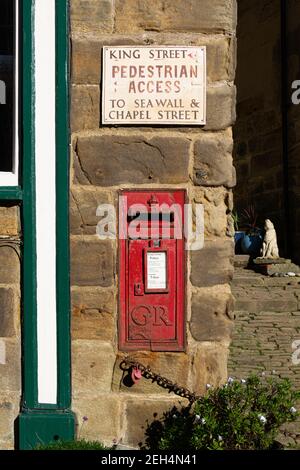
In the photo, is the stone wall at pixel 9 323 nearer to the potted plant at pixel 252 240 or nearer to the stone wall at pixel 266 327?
the stone wall at pixel 266 327

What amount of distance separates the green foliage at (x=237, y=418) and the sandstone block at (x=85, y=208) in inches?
47.3

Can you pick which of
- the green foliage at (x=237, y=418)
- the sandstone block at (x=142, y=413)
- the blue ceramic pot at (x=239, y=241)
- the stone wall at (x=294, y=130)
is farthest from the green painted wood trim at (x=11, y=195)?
the stone wall at (x=294, y=130)

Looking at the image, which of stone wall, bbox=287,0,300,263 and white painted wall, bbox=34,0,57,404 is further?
stone wall, bbox=287,0,300,263

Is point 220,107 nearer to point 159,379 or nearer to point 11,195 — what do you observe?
point 11,195

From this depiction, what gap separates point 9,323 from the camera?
4.21 m

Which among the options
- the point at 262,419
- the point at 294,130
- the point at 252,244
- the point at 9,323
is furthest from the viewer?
the point at 294,130

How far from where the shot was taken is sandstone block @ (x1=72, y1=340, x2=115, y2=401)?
13.6ft

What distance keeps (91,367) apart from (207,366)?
70cm

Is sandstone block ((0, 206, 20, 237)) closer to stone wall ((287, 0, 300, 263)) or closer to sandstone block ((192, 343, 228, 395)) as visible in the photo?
sandstone block ((192, 343, 228, 395))

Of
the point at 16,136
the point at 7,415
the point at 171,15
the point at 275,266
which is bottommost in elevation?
the point at 7,415

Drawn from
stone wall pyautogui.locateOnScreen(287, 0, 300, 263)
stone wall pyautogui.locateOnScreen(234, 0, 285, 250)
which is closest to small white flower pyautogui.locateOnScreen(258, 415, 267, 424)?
stone wall pyautogui.locateOnScreen(287, 0, 300, 263)

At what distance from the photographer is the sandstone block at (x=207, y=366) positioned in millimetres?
4168

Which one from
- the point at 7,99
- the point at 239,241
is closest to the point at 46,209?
the point at 7,99

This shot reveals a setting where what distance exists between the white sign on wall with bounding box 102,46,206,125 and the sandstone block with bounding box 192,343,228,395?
1361 mm
